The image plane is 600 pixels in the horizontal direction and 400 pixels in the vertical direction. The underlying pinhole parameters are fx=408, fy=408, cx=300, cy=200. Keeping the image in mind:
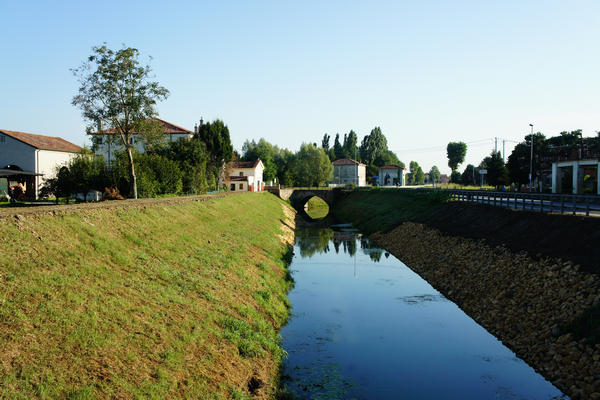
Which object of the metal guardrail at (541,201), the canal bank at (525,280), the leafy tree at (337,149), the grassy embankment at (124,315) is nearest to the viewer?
the grassy embankment at (124,315)

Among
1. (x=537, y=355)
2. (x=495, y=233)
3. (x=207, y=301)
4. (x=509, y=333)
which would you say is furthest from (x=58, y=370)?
(x=495, y=233)

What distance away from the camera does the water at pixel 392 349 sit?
12.9 m

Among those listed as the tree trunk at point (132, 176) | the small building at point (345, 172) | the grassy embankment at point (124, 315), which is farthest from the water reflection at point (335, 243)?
the small building at point (345, 172)

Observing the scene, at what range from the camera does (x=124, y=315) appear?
35.6 feet

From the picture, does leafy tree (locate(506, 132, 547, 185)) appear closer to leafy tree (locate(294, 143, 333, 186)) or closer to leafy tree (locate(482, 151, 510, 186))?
leafy tree (locate(482, 151, 510, 186))

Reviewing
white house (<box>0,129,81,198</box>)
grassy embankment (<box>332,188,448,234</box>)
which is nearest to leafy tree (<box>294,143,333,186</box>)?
grassy embankment (<box>332,188,448,234</box>)

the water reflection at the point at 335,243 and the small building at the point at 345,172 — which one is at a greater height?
the small building at the point at 345,172

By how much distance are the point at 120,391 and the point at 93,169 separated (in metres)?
36.9

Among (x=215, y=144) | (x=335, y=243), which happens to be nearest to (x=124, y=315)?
(x=335, y=243)

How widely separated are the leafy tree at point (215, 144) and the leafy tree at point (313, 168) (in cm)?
3892

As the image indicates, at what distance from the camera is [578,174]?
47688mm

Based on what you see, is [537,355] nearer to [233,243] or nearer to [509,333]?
[509,333]

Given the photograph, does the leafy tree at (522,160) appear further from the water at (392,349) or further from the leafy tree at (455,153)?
the leafy tree at (455,153)

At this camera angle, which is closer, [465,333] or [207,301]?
[207,301]
